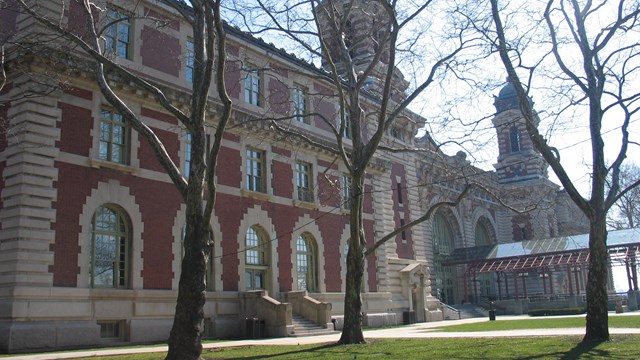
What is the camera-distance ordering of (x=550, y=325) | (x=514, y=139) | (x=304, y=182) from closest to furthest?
(x=550, y=325) < (x=304, y=182) < (x=514, y=139)

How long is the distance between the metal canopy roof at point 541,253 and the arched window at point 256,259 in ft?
85.1

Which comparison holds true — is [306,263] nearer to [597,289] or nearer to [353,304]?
[353,304]

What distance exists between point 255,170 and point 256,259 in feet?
13.6

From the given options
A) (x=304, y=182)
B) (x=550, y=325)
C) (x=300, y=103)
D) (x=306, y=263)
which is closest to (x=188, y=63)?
(x=300, y=103)

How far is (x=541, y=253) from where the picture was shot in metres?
50.7

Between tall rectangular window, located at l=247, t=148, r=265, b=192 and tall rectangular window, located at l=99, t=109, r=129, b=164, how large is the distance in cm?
674

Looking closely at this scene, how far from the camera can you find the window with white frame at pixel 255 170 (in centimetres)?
2884

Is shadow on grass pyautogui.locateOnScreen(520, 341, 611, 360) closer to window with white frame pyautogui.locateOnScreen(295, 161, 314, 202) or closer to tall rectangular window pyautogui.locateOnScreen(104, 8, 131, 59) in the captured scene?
tall rectangular window pyautogui.locateOnScreen(104, 8, 131, 59)

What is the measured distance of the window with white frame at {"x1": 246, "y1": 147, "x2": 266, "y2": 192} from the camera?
28.8 m

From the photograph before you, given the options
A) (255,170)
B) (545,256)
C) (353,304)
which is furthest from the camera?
(545,256)

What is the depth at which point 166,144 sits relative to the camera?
24719mm

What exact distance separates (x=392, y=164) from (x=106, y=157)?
2340 cm

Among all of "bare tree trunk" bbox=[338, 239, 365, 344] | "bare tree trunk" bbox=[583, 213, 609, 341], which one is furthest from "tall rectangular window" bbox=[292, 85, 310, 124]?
"bare tree trunk" bbox=[583, 213, 609, 341]

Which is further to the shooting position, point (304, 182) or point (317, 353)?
point (304, 182)
